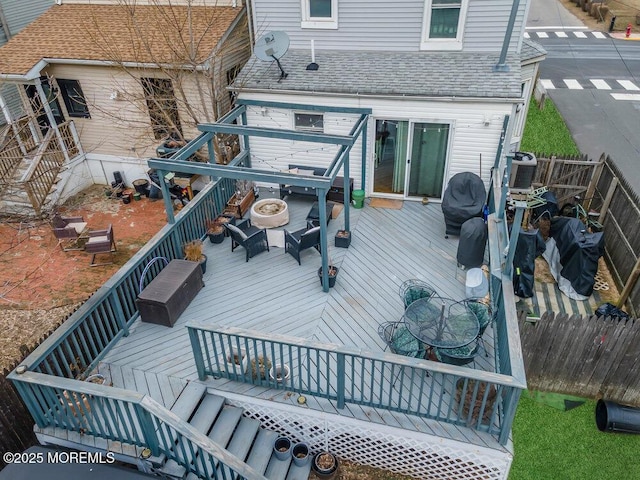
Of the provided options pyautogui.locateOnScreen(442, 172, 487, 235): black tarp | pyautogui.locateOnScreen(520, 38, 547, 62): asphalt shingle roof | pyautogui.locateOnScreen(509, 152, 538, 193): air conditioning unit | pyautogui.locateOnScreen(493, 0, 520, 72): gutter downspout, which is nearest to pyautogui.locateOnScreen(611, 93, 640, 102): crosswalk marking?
pyautogui.locateOnScreen(520, 38, 547, 62): asphalt shingle roof

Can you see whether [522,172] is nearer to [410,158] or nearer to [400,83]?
[410,158]

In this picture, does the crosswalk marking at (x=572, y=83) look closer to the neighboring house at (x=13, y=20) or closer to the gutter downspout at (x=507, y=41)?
the gutter downspout at (x=507, y=41)

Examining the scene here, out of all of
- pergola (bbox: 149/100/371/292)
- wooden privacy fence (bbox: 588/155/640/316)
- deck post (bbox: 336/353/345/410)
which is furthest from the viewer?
wooden privacy fence (bbox: 588/155/640/316)

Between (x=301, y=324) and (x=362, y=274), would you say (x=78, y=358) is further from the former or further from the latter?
(x=362, y=274)

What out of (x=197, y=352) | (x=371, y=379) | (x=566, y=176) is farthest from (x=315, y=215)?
(x=566, y=176)

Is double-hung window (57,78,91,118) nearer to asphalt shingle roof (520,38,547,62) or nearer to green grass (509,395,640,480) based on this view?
asphalt shingle roof (520,38,547,62)

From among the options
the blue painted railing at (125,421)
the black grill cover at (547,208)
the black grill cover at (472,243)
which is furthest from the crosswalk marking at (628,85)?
the blue painted railing at (125,421)
